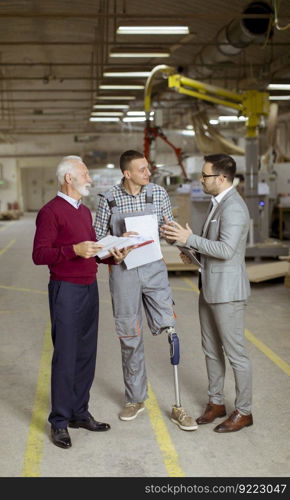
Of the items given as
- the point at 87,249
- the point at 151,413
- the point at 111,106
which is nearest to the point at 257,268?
the point at 151,413

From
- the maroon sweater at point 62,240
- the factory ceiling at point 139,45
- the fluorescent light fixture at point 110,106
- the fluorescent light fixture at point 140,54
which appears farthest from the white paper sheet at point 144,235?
the fluorescent light fixture at point 110,106

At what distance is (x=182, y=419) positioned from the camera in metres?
4.34

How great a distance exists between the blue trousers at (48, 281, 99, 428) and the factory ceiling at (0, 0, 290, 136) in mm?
6451

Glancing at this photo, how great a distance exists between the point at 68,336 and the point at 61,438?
73 cm

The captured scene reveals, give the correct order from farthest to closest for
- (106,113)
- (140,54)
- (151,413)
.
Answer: (106,113) → (140,54) → (151,413)

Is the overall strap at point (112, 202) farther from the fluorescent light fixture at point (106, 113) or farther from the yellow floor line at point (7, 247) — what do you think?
the fluorescent light fixture at point (106, 113)

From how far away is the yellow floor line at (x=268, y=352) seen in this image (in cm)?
579

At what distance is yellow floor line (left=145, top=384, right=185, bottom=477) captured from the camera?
3676 mm

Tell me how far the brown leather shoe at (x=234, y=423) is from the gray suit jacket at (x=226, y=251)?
35.3 inches

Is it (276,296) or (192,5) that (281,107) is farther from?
(276,296)

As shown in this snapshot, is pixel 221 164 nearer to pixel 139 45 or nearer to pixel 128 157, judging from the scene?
pixel 128 157

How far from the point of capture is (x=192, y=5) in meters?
12.5

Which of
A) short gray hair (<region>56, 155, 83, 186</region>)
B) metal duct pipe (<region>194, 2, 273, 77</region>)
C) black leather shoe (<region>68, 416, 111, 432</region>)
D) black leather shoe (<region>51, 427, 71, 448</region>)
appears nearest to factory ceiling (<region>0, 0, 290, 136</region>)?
metal duct pipe (<region>194, 2, 273, 77</region>)

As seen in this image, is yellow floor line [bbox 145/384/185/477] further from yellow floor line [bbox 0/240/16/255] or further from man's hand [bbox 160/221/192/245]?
yellow floor line [bbox 0/240/16/255]
